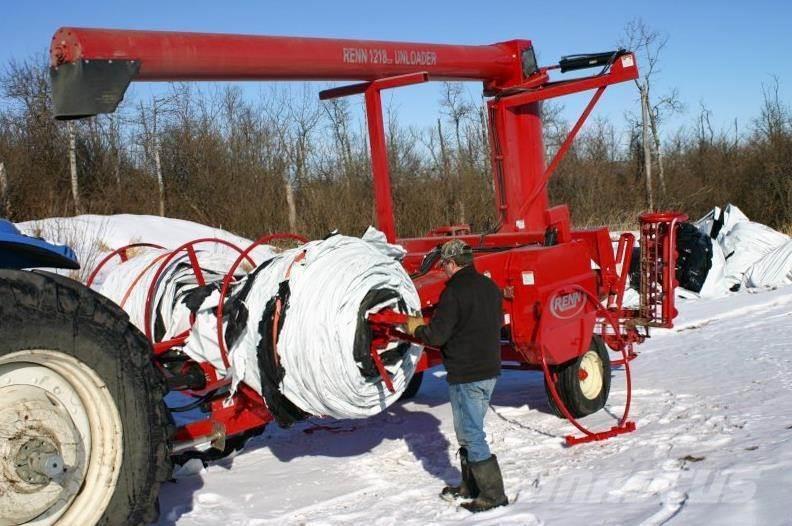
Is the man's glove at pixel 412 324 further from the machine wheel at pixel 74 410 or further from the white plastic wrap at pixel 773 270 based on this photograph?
the white plastic wrap at pixel 773 270

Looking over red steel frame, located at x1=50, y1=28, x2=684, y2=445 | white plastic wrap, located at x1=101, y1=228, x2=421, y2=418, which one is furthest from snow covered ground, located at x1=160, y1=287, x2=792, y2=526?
white plastic wrap, located at x1=101, y1=228, x2=421, y2=418

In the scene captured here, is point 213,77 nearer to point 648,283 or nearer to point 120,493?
point 120,493

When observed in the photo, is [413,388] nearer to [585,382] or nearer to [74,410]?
[585,382]

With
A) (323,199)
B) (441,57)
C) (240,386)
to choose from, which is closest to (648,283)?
(441,57)

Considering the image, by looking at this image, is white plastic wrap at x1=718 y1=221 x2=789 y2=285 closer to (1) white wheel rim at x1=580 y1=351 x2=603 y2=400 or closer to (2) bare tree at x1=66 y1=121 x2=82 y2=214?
(1) white wheel rim at x1=580 y1=351 x2=603 y2=400

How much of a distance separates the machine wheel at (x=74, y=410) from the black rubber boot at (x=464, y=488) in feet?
6.07

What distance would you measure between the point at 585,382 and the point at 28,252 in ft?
14.9

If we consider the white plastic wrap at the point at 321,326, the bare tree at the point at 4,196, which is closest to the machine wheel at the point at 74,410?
the white plastic wrap at the point at 321,326

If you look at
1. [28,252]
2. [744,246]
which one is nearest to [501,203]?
[28,252]

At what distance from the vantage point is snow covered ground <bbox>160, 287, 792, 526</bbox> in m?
4.73

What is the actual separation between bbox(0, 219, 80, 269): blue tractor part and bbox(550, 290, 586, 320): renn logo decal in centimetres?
345

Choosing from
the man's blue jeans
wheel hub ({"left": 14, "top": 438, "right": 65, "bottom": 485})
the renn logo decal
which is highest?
the renn logo decal

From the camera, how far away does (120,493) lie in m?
3.71

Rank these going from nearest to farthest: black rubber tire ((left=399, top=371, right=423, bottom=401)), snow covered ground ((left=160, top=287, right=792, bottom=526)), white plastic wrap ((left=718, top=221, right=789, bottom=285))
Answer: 1. snow covered ground ((left=160, top=287, right=792, bottom=526))
2. black rubber tire ((left=399, top=371, right=423, bottom=401))
3. white plastic wrap ((left=718, top=221, right=789, bottom=285))
